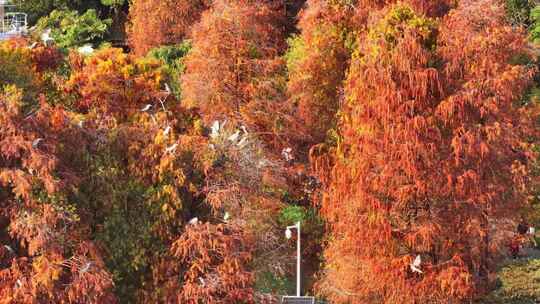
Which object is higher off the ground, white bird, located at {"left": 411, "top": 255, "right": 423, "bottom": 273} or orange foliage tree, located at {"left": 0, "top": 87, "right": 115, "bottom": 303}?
orange foliage tree, located at {"left": 0, "top": 87, "right": 115, "bottom": 303}

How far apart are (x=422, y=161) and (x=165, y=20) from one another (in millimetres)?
22842

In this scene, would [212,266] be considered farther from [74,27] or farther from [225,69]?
[74,27]

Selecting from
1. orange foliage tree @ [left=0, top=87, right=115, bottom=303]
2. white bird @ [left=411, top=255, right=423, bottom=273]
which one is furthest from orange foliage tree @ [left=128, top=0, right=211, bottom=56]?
orange foliage tree @ [left=0, top=87, right=115, bottom=303]

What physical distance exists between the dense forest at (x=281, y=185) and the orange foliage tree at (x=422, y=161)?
0.04m

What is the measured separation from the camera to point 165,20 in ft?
131

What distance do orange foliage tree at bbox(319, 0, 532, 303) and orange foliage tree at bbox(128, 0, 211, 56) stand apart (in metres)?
20.7

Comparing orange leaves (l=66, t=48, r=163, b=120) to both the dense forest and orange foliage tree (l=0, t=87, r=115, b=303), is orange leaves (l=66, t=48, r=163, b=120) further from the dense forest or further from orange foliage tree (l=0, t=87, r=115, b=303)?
orange foliage tree (l=0, t=87, r=115, b=303)

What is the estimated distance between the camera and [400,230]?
63.8 feet

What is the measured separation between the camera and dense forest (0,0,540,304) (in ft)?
53.7

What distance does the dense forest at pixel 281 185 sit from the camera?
16.4m

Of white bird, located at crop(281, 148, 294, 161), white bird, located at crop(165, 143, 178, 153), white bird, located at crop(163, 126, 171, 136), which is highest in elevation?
white bird, located at crop(163, 126, 171, 136)

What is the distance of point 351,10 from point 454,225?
Answer: 31.9ft

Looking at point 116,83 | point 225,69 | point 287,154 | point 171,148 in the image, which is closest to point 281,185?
point 287,154

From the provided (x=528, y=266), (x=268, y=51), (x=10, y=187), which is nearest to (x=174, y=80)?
(x=268, y=51)
